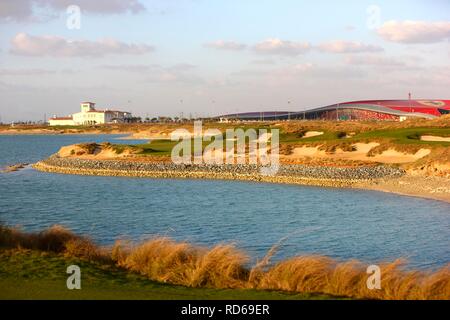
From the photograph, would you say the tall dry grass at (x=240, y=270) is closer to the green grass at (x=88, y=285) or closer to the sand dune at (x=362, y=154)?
the green grass at (x=88, y=285)

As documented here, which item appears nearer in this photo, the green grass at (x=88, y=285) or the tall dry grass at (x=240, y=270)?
the green grass at (x=88, y=285)

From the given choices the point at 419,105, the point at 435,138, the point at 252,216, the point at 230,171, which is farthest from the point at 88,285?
the point at 419,105

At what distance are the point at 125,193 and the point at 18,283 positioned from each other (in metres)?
29.2

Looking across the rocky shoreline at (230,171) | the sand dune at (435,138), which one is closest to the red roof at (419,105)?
the sand dune at (435,138)

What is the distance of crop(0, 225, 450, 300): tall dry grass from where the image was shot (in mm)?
11117

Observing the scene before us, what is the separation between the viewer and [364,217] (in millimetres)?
28891

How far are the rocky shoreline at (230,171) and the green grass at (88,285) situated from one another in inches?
1295

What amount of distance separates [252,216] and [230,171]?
23531 mm

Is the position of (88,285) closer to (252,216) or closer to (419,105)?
(252,216)

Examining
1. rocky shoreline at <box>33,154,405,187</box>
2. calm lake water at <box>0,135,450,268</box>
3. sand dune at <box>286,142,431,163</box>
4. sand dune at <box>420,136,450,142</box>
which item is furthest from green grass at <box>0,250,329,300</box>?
sand dune at <box>420,136,450,142</box>

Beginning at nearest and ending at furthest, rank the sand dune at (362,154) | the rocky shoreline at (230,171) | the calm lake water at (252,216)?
1. the calm lake water at (252,216)
2. the rocky shoreline at (230,171)
3. the sand dune at (362,154)

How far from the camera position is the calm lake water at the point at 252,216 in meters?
21.6

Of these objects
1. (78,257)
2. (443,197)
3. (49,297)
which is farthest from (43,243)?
(443,197)

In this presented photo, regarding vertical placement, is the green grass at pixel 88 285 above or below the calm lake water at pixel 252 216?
above
